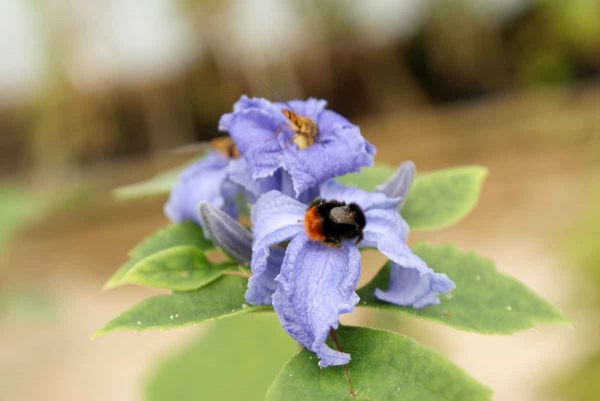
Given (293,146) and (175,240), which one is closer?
(293,146)

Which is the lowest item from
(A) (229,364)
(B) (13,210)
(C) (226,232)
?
(A) (229,364)

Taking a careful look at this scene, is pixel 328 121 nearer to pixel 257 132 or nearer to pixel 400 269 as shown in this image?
pixel 257 132

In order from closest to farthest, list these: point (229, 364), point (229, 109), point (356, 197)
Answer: point (356, 197)
point (229, 364)
point (229, 109)

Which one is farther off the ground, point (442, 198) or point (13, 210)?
point (442, 198)

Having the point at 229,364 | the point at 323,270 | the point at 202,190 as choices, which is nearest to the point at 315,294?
the point at 323,270

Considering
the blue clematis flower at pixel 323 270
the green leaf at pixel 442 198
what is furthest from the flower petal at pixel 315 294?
the green leaf at pixel 442 198

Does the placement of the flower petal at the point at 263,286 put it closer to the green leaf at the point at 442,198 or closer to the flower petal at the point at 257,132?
the flower petal at the point at 257,132

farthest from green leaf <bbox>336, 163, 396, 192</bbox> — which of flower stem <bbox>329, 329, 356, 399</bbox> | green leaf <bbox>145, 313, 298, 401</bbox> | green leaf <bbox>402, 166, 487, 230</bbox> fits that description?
green leaf <bbox>145, 313, 298, 401</bbox>
